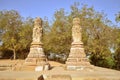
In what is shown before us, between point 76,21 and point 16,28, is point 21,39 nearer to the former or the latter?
point 16,28

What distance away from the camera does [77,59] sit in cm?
1383

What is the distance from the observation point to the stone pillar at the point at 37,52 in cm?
1383

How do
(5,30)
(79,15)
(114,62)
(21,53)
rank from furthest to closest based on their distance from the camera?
(21,53) → (5,30) → (114,62) → (79,15)

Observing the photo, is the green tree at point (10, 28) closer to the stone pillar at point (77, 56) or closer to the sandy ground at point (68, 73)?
the stone pillar at point (77, 56)

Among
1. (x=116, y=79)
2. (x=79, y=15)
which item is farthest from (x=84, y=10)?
(x=116, y=79)

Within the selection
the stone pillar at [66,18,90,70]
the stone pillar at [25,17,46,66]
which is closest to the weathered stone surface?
the stone pillar at [25,17,46,66]

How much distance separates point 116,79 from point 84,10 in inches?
860

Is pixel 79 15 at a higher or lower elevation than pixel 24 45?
A: higher

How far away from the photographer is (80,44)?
558 inches

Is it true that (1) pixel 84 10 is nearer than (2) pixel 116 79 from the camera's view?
No

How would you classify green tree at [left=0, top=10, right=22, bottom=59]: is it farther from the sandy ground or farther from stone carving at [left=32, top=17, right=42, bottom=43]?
the sandy ground

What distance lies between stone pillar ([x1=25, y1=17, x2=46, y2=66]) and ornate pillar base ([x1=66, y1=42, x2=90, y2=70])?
1929mm

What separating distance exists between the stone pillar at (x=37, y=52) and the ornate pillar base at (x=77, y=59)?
1929mm

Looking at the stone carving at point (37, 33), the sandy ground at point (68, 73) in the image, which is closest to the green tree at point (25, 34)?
the stone carving at point (37, 33)
